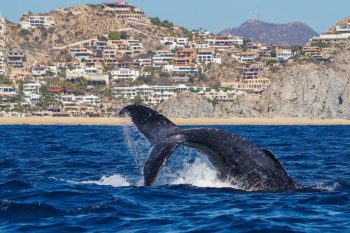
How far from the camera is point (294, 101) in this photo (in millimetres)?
182375

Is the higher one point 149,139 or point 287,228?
point 149,139

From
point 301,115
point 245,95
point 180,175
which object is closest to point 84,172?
point 180,175

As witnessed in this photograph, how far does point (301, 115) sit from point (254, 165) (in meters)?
164

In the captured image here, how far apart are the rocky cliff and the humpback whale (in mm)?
159368

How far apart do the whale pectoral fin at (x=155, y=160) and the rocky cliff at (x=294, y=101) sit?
160386 mm

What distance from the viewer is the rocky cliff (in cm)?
18012

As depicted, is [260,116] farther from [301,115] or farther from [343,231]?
[343,231]

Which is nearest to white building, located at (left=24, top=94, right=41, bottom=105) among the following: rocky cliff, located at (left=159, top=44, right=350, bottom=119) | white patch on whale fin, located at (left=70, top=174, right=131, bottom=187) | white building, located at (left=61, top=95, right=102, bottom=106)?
white building, located at (left=61, top=95, right=102, bottom=106)

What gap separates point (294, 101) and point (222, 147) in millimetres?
166320

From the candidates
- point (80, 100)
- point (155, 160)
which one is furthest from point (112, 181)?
point (80, 100)

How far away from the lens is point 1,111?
18638cm

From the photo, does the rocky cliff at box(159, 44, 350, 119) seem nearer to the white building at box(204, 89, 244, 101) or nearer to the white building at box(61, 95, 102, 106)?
the white building at box(204, 89, 244, 101)

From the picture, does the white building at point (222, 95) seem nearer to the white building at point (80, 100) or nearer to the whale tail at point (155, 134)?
the white building at point (80, 100)

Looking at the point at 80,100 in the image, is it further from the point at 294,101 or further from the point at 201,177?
the point at 201,177
